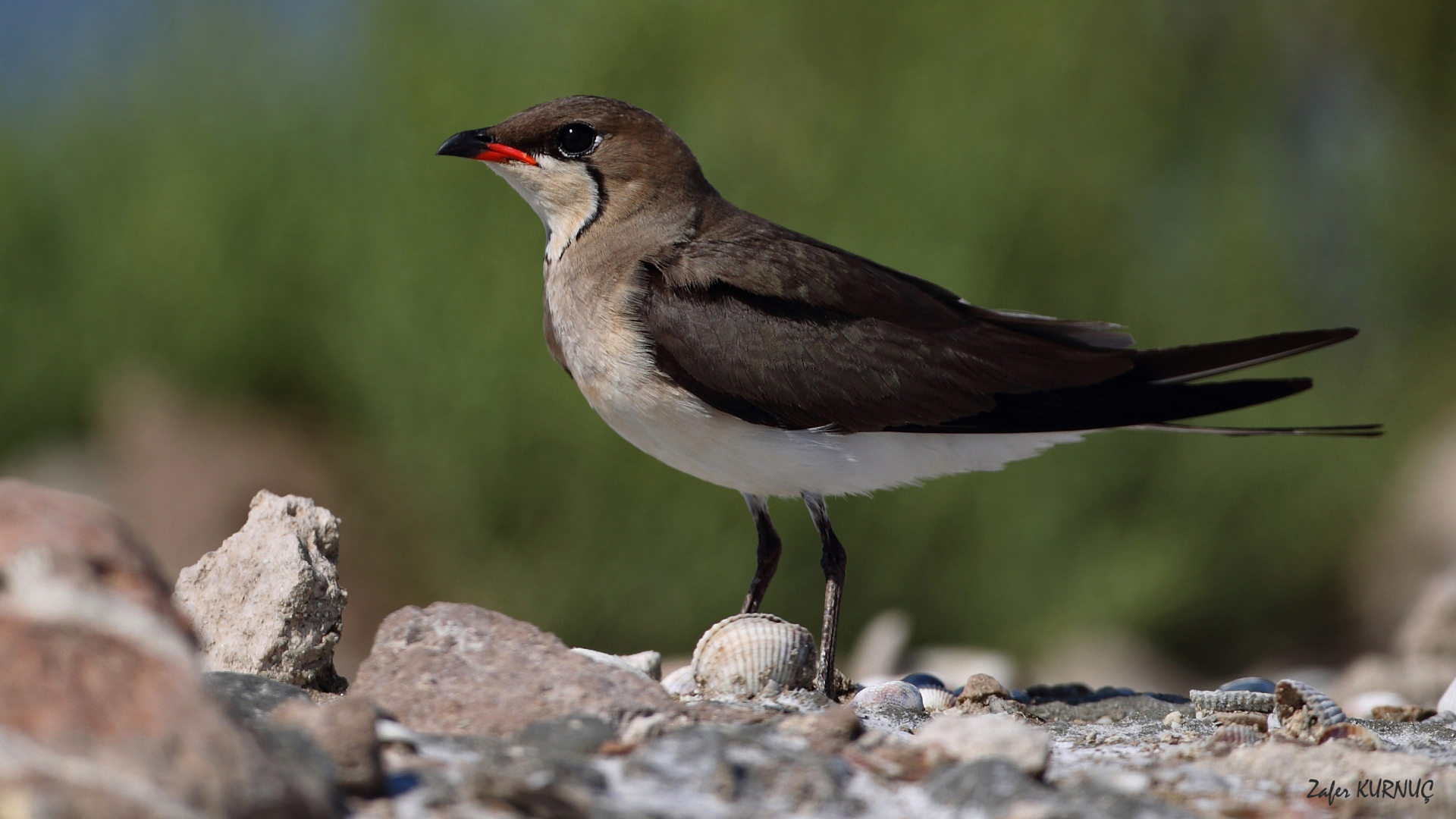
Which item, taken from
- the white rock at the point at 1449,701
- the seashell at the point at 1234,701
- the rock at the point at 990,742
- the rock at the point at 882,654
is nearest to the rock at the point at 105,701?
the rock at the point at 990,742

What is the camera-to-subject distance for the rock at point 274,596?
3568 mm

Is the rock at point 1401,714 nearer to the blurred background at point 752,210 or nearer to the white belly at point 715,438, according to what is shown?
the white belly at point 715,438

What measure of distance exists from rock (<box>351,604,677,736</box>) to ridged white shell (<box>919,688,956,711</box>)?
4.28 ft

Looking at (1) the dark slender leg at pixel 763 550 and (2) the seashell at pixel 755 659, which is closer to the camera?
(2) the seashell at pixel 755 659

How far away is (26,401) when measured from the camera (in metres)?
11.4

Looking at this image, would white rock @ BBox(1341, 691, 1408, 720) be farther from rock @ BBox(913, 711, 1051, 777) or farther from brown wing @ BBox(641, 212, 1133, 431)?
rock @ BBox(913, 711, 1051, 777)

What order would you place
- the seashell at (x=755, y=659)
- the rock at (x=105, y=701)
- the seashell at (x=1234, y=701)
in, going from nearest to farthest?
the rock at (x=105, y=701) → the seashell at (x=755, y=659) → the seashell at (x=1234, y=701)

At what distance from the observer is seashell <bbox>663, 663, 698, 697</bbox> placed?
382 cm

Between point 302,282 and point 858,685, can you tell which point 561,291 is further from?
point 302,282

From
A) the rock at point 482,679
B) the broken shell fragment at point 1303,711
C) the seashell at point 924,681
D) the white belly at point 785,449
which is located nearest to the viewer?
the rock at point 482,679

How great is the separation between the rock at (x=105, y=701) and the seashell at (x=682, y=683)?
1731 mm

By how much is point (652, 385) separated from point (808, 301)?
2.02 feet

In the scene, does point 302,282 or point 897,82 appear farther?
point 302,282

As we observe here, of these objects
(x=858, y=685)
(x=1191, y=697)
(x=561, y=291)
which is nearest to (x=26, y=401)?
(x=561, y=291)
